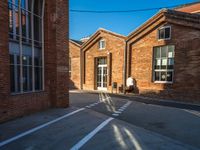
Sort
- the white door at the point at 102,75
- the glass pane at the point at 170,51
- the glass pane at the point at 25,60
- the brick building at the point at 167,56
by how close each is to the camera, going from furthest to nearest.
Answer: the white door at the point at 102,75 < the glass pane at the point at 170,51 < the brick building at the point at 167,56 < the glass pane at the point at 25,60

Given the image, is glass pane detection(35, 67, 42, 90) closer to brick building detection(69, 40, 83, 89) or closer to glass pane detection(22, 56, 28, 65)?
glass pane detection(22, 56, 28, 65)

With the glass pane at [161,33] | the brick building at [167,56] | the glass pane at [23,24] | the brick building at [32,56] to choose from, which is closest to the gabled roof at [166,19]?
the brick building at [167,56]

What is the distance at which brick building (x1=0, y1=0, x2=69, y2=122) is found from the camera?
5.79m

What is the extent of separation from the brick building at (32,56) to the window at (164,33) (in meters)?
7.31

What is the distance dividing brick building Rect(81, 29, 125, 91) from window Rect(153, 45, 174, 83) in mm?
3161

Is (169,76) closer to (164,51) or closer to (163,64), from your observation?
(163,64)

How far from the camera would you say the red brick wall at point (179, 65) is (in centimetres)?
1088

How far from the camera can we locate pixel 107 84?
1675 centimetres

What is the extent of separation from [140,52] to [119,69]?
8.17ft

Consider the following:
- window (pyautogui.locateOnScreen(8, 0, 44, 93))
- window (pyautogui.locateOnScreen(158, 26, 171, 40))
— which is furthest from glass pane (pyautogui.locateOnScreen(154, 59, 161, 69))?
window (pyautogui.locateOnScreen(8, 0, 44, 93))

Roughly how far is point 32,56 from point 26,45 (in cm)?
48

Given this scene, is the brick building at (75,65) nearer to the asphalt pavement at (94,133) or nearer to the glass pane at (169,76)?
the glass pane at (169,76)

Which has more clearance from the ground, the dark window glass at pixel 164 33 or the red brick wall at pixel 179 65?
the dark window glass at pixel 164 33

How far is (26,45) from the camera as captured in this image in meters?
6.84
